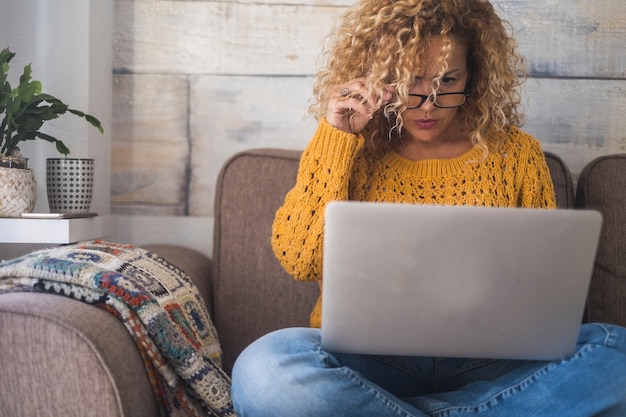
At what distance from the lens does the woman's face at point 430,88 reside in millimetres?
1317

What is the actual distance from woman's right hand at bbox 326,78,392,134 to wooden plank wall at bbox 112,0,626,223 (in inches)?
15.2

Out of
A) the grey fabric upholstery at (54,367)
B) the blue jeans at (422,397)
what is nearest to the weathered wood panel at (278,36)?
the blue jeans at (422,397)

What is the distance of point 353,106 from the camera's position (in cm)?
132

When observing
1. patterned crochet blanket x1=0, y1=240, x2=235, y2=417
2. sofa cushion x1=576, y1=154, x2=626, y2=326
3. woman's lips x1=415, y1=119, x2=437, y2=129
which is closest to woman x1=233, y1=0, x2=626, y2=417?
woman's lips x1=415, y1=119, x2=437, y2=129

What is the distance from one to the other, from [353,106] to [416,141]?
18 centimetres

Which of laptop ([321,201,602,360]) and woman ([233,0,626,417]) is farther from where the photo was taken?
woman ([233,0,626,417])

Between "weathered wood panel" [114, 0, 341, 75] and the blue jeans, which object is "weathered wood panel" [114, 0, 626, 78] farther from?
the blue jeans

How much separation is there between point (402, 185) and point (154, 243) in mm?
722

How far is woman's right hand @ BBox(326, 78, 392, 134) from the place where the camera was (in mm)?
1320

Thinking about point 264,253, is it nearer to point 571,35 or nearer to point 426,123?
point 426,123

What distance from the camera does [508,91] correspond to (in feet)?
4.56

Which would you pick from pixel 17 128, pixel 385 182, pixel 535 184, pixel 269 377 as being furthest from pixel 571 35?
pixel 17 128

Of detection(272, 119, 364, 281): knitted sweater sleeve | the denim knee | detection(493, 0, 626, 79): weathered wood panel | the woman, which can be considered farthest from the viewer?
detection(493, 0, 626, 79): weathered wood panel

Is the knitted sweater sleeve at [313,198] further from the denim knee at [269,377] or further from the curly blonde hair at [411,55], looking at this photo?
the denim knee at [269,377]
